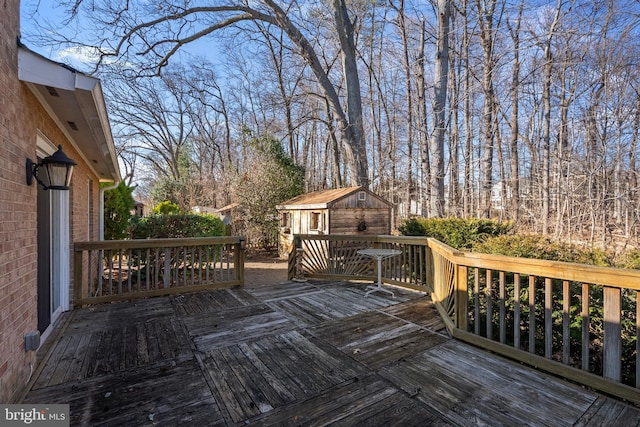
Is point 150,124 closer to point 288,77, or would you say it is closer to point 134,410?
point 288,77

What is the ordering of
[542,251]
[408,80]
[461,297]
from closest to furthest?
[461,297], [542,251], [408,80]

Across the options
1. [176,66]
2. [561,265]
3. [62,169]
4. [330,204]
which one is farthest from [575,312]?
[176,66]

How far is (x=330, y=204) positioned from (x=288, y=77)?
36.1 feet

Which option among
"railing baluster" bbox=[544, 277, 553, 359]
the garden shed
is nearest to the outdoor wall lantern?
"railing baluster" bbox=[544, 277, 553, 359]

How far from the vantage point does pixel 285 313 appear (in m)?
4.00

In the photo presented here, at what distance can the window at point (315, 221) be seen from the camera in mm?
9970

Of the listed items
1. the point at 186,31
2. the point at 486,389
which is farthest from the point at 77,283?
the point at 186,31

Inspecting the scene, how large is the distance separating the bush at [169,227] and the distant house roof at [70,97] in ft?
15.6

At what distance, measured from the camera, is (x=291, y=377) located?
243 cm

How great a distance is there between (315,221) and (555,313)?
758 cm

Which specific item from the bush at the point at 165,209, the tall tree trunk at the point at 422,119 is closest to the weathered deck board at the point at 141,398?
the tall tree trunk at the point at 422,119

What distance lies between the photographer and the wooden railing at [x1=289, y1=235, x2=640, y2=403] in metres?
2.18

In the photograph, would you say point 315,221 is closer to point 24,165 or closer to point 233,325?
point 233,325

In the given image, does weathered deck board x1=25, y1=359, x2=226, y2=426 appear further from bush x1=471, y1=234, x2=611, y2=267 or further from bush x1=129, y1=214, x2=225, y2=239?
bush x1=129, y1=214, x2=225, y2=239
